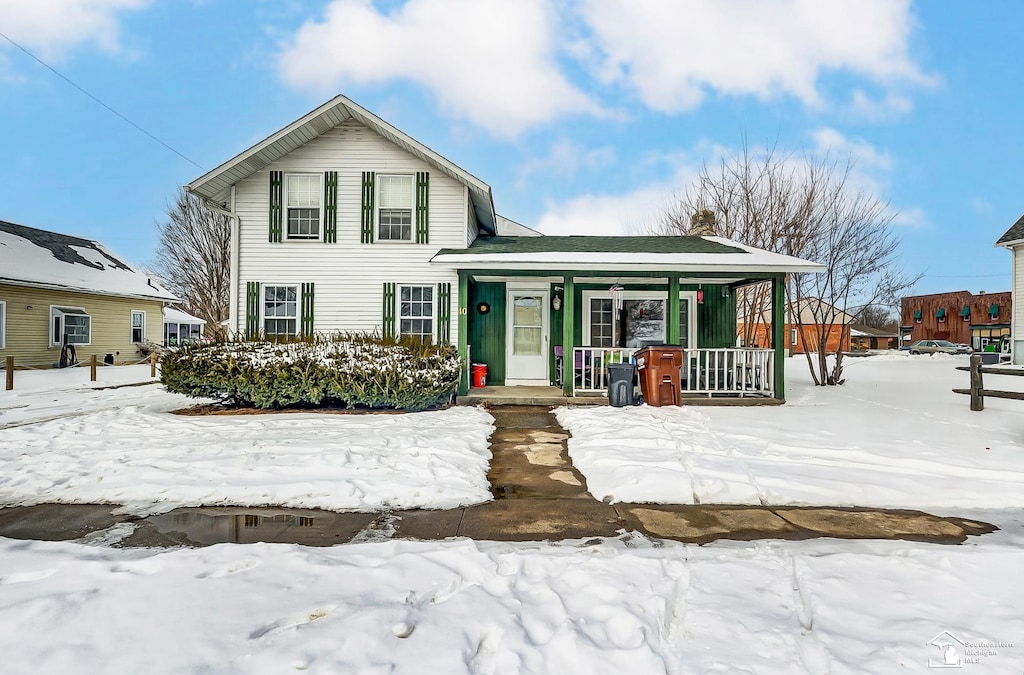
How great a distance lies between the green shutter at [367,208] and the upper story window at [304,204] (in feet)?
3.22

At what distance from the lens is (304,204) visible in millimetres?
11133

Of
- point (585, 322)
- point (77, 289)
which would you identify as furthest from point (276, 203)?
point (77, 289)

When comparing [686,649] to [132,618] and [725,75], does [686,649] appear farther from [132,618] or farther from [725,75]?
[725,75]

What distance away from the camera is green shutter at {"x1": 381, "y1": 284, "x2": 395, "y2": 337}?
1095 centimetres

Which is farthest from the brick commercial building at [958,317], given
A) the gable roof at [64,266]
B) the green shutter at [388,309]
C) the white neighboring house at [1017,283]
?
the gable roof at [64,266]

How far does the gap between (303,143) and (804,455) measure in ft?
36.9

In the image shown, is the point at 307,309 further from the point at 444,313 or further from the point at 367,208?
the point at 444,313

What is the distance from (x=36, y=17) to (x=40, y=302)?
9225 mm

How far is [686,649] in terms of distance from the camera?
2156 mm

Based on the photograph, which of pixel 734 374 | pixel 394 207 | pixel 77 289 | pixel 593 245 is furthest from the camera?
pixel 77 289

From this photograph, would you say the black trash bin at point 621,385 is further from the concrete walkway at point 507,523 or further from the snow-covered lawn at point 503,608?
the snow-covered lawn at point 503,608

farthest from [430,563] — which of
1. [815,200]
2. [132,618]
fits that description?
[815,200]

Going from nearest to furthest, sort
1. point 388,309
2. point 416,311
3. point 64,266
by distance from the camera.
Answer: point 388,309 → point 416,311 → point 64,266

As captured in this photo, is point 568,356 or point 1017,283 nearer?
point 568,356
